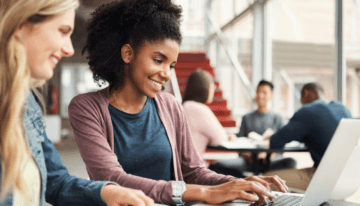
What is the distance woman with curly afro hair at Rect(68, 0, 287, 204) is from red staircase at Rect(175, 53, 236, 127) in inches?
174

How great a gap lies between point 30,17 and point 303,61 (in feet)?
29.5

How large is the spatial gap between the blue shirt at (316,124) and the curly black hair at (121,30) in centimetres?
148

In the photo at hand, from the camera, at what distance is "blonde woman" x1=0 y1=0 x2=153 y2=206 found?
646 mm

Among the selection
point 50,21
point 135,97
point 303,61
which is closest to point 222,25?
point 303,61

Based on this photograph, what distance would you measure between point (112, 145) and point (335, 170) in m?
0.69

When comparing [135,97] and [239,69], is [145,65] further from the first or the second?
[239,69]

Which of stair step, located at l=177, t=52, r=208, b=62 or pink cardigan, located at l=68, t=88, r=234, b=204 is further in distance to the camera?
stair step, located at l=177, t=52, r=208, b=62

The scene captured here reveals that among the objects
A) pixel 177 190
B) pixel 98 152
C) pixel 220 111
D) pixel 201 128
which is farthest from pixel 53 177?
pixel 220 111

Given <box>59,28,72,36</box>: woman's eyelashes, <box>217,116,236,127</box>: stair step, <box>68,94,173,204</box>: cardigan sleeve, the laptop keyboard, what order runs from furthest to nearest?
<box>217,116,236,127</box>: stair step
<box>68,94,173,204</box>: cardigan sleeve
the laptop keyboard
<box>59,28,72,36</box>: woman's eyelashes

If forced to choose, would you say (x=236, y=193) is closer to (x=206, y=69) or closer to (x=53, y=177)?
(x=53, y=177)

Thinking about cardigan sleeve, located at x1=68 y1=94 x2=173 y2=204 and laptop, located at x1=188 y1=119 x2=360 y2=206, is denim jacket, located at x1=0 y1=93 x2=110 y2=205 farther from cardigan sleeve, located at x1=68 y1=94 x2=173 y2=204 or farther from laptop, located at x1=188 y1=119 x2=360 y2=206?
laptop, located at x1=188 y1=119 x2=360 y2=206

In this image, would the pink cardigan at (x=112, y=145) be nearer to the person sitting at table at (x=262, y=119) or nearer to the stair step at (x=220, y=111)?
the person sitting at table at (x=262, y=119)

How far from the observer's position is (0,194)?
637mm

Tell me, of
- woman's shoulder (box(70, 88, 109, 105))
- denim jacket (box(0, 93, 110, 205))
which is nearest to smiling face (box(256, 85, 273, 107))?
woman's shoulder (box(70, 88, 109, 105))
